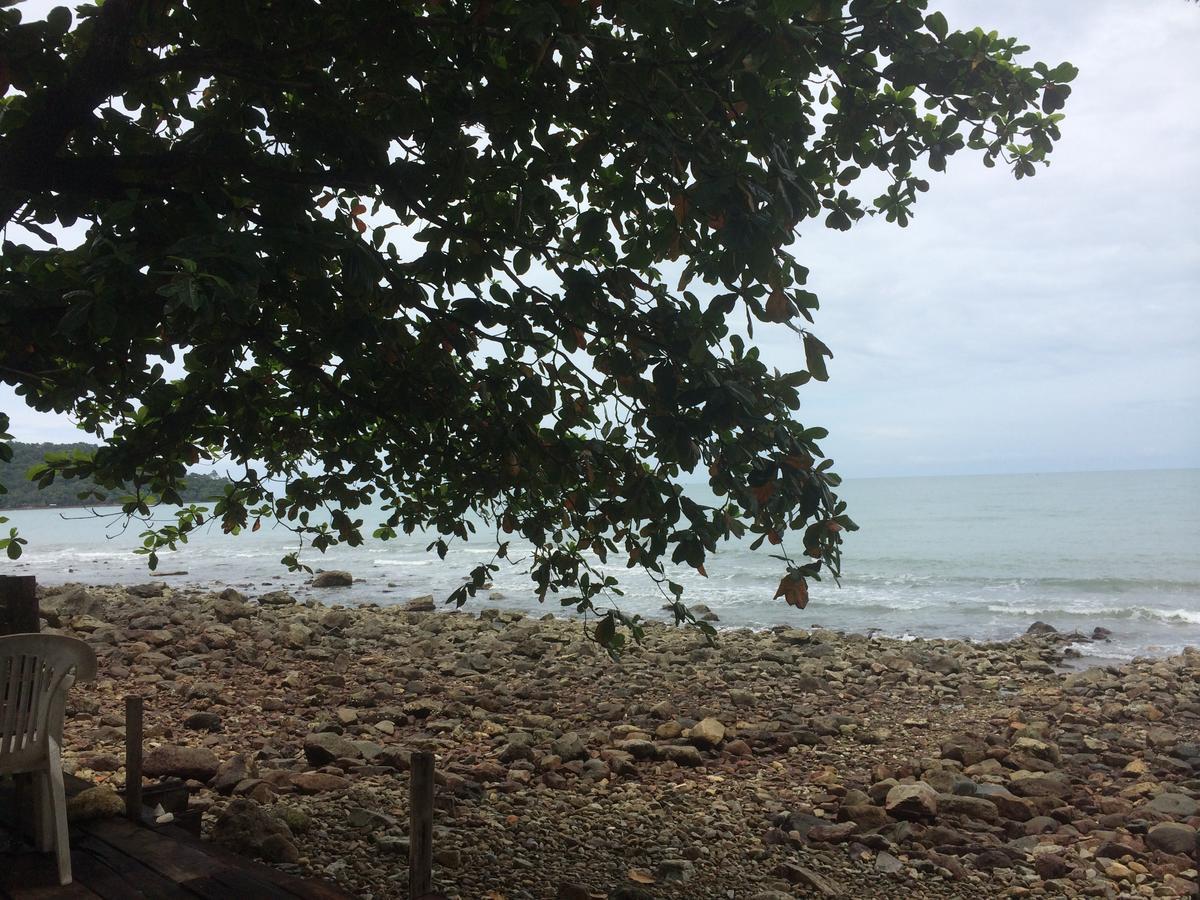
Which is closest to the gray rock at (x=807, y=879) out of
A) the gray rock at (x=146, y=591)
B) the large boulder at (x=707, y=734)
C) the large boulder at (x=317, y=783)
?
the large boulder at (x=707, y=734)

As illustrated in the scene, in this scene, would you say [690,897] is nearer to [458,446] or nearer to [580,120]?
[458,446]

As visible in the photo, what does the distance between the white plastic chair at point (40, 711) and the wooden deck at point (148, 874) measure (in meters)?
0.13

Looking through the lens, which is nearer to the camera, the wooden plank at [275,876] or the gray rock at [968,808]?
the wooden plank at [275,876]

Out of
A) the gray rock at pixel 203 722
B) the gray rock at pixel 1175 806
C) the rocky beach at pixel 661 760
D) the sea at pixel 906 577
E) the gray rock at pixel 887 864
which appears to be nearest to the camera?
the rocky beach at pixel 661 760

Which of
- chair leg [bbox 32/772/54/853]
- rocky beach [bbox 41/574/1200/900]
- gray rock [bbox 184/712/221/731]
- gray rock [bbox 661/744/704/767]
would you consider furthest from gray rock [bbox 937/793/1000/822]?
gray rock [bbox 184/712/221/731]

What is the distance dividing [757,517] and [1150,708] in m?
9.34

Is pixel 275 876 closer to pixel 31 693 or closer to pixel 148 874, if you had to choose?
pixel 148 874

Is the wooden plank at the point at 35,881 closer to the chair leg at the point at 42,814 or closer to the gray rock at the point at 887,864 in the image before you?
the chair leg at the point at 42,814

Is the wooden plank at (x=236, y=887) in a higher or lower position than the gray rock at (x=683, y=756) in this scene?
higher

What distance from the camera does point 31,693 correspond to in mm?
3904

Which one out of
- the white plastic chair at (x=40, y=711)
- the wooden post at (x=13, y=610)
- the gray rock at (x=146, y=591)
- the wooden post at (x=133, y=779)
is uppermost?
the wooden post at (x=13, y=610)

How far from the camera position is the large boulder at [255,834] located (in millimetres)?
4855

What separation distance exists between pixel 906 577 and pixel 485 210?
90.5 feet

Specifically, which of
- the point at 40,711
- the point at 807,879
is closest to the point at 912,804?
the point at 807,879
